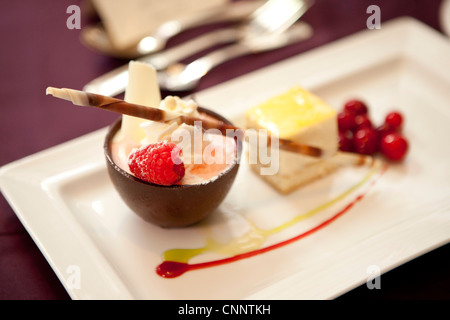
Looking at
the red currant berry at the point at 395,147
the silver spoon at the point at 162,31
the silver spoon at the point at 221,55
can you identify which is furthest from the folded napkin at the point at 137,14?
the red currant berry at the point at 395,147

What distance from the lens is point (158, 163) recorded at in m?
1.00

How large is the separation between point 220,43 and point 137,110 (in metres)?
0.87

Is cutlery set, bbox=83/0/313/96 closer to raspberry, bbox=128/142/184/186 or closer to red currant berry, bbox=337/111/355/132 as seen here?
red currant berry, bbox=337/111/355/132

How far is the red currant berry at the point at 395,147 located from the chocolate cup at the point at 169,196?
1.50 feet

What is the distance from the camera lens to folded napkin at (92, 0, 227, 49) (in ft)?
5.29

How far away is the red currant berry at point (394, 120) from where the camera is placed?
58.0 inches

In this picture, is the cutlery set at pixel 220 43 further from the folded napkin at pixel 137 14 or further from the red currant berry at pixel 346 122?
the red currant berry at pixel 346 122

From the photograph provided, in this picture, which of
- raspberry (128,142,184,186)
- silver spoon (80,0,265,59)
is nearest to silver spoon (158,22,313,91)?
silver spoon (80,0,265,59)

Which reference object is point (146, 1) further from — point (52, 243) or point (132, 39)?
point (52, 243)

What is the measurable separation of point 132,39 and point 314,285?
103 centimetres

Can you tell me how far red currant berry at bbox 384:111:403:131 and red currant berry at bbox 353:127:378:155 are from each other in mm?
73

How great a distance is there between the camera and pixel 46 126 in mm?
1521

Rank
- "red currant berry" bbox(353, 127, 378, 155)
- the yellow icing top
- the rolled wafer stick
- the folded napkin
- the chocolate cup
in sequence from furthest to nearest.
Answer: the folded napkin < "red currant berry" bbox(353, 127, 378, 155) < the yellow icing top < the chocolate cup < the rolled wafer stick
